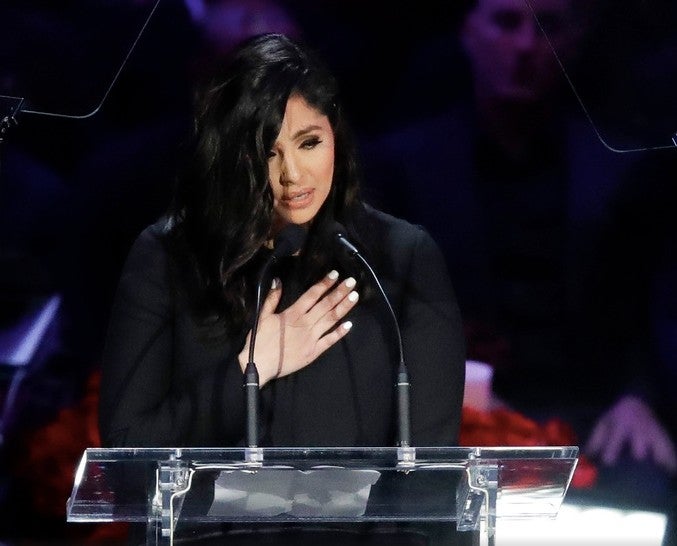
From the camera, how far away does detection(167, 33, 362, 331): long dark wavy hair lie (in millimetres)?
2520

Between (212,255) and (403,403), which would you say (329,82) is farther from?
(403,403)

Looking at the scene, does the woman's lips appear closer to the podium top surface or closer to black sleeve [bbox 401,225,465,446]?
black sleeve [bbox 401,225,465,446]

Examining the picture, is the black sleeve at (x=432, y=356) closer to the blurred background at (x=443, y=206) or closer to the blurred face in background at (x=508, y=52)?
the blurred background at (x=443, y=206)

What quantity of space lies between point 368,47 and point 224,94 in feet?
3.34

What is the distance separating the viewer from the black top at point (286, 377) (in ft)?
7.84

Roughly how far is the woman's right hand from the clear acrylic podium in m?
0.53

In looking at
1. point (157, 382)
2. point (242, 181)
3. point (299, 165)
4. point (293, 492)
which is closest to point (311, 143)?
point (299, 165)

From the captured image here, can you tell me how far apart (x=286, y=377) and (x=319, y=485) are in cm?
67

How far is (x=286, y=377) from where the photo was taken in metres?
2.49

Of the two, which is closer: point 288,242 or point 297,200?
point 288,242

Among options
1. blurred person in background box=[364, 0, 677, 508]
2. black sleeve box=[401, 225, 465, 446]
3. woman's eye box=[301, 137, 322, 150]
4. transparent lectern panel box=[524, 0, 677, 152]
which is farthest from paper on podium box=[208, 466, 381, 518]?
transparent lectern panel box=[524, 0, 677, 152]

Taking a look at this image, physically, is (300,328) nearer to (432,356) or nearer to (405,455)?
(432,356)

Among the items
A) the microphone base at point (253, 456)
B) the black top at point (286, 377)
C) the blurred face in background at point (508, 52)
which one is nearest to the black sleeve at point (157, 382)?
the black top at point (286, 377)

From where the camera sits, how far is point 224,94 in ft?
8.47
